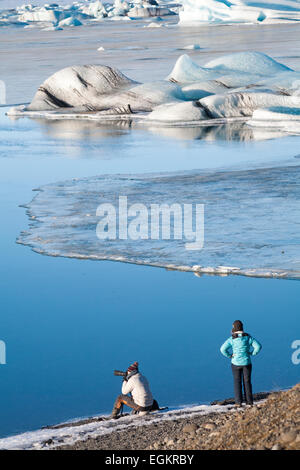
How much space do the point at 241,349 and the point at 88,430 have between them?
1.23 meters

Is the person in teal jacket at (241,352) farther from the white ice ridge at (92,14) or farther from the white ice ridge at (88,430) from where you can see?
the white ice ridge at (92,14)

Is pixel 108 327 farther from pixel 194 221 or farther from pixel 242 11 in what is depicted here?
pixel 242 11

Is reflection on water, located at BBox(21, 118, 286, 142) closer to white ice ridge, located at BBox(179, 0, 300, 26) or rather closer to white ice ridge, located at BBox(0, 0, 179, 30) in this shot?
white ice ridge, located at BBox(179, 0, 300, 26)

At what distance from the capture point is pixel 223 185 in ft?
43.8

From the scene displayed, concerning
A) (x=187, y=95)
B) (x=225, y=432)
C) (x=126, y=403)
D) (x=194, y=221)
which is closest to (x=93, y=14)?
(x=187, y=95)

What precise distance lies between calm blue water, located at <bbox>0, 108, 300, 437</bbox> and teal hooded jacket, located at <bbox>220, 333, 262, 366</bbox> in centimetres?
35

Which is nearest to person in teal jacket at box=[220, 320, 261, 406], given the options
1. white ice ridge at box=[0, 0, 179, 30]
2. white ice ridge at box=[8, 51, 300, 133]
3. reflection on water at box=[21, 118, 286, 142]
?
reflection on water at box=[21, 118, 286, 142]

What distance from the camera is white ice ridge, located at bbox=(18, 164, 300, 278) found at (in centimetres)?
936

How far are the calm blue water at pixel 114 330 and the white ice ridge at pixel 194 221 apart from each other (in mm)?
282

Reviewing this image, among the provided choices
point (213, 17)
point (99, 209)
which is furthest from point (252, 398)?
point (213, 17)

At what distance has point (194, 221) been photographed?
1108 centimetres

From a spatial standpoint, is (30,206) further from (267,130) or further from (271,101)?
(271,101)

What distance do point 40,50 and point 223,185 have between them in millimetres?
39808
